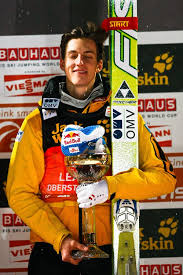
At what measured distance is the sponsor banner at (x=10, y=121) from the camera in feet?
8.06

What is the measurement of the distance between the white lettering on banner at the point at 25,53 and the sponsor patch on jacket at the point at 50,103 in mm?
380

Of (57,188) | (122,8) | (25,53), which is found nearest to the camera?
(122,8)

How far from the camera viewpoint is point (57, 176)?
83.3 inches

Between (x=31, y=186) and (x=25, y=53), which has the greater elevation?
(x=25, y=53)

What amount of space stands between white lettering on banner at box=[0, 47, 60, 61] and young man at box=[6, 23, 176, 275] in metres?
0.26

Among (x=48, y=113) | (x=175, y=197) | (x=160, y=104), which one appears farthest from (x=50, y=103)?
(x=175, y=197)

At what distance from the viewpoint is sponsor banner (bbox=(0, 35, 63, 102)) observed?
242 cm

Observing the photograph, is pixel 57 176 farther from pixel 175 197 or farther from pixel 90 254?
pixel 175 197

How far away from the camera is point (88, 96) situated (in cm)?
217

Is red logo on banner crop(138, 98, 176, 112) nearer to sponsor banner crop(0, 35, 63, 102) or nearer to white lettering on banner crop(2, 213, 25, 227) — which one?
sponsor banner crop(0, 35, 63, 102)

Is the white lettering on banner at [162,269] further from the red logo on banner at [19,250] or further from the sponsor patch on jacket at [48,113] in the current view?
the sponsor patch on jacket at [48,113]

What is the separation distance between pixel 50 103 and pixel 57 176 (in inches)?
14.1

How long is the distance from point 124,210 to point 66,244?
0.31 metres

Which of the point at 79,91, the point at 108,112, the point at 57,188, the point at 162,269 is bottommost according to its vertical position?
the point at 162,269
